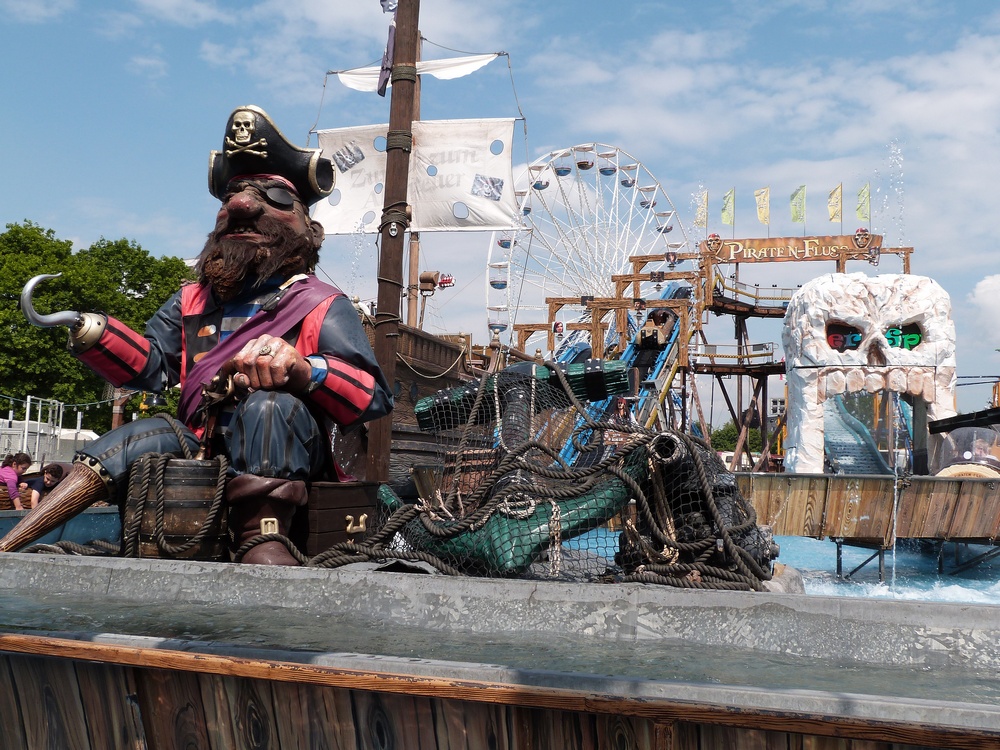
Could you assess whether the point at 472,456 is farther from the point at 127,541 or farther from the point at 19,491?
the point at 19,491

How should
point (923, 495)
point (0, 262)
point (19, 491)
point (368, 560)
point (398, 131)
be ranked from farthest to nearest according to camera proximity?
point (0, 262), point (923, 495), point (19, 491), point (398, 131), point (368, 560)

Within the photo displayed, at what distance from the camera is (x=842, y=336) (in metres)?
25.8

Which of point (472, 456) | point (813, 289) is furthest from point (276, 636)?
point (813, 289)

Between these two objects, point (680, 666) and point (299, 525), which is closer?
point (680, 666)

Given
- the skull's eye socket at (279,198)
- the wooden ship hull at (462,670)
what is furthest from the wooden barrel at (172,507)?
the skull's eye socket at (279,198)

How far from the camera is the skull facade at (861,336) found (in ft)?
82.8

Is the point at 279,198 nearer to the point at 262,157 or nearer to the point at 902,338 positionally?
the point at 262,157

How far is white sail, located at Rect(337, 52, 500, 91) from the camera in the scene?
19.0 meters

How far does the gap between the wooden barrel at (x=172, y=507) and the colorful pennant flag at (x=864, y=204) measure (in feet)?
141

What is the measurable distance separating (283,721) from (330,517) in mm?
1722

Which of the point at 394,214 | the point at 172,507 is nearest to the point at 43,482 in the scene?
the point at 394,214

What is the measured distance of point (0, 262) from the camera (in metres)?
27.7

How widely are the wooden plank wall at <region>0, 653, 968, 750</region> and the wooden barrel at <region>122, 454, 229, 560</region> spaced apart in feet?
3.67

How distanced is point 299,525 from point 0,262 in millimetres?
29383
